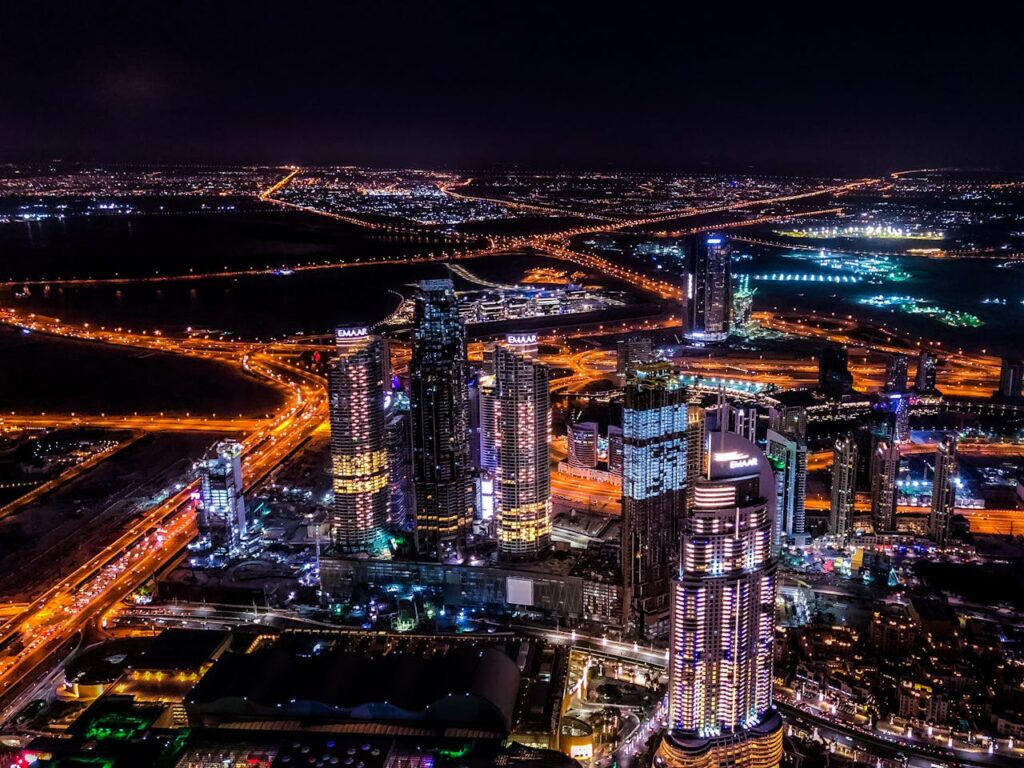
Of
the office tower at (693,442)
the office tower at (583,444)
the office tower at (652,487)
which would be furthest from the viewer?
the office tower at (583,444)

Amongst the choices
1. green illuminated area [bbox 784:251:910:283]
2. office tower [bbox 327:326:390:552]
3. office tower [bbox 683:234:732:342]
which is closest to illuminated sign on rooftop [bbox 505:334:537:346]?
office tower [bbox 327:326:390:552]

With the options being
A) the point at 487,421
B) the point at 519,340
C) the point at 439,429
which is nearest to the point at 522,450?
the point at 439,429

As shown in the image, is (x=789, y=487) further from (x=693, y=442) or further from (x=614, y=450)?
(x=614, y=450)

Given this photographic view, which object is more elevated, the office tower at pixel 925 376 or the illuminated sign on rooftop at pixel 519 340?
the illuminated sign on rooftop at pixel 519 340

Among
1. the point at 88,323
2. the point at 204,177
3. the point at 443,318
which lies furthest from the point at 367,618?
the point at 204,177

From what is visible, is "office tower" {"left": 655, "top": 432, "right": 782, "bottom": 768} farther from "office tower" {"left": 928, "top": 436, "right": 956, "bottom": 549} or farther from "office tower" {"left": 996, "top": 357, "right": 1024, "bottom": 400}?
"office tower" {"left": 996, "top": 357, "right": 1024, "bottom": 400}

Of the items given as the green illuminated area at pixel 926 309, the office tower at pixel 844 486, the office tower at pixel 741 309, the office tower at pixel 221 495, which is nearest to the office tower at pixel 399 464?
the office tower at pixel 221 495

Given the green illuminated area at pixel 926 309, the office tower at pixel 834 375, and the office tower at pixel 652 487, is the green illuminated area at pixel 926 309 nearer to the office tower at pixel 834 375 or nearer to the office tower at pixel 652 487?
the office tower at pixel 834 375
